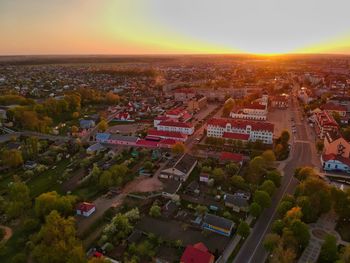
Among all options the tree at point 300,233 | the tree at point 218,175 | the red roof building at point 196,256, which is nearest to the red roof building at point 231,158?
the tree at point 218,175

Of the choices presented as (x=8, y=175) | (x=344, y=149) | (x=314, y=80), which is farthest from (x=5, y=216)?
(x=314, y=80)

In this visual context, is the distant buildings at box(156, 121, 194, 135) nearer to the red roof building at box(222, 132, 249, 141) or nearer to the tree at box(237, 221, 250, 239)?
the red roof building at box(222, 132, 249, 141)

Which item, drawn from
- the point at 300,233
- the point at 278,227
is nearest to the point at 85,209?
the point at 278,227

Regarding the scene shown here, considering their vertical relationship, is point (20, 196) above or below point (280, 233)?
above

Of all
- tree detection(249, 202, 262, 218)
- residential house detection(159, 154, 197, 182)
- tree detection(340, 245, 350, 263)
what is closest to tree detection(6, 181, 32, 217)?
residential house detection(159, 154, 197, 182)

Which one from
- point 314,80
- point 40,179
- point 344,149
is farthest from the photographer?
point 314,80

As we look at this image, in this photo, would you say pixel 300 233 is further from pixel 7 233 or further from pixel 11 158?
pixel 11 158

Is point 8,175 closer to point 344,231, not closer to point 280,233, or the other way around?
point 280,233
